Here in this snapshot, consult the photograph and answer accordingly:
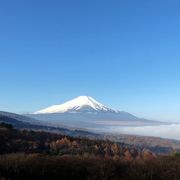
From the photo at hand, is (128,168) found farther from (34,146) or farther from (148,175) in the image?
(34,146)

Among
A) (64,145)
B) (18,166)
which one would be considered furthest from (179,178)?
(64,145)

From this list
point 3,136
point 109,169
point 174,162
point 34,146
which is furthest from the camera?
point 34,146

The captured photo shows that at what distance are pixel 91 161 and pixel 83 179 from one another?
21.4 feet

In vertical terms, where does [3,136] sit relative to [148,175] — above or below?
above

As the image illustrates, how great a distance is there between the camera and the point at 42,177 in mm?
54969

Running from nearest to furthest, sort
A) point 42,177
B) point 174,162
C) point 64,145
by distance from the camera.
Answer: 1. point 42,177
2. point 174,162
3. point 64,145

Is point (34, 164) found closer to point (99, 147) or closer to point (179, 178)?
point (179, 178)

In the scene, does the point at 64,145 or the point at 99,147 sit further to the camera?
the point at 99,147

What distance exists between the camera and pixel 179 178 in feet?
184

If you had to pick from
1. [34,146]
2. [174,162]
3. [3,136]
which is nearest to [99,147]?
[34,146]

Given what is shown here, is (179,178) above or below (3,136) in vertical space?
below

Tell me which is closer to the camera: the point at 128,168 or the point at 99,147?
the point at 128,168

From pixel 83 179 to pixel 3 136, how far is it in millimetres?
59344

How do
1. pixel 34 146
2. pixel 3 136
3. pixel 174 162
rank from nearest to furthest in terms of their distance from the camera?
1. pixel 174 162
2. pixel 3 136
3. pixel 34 146
